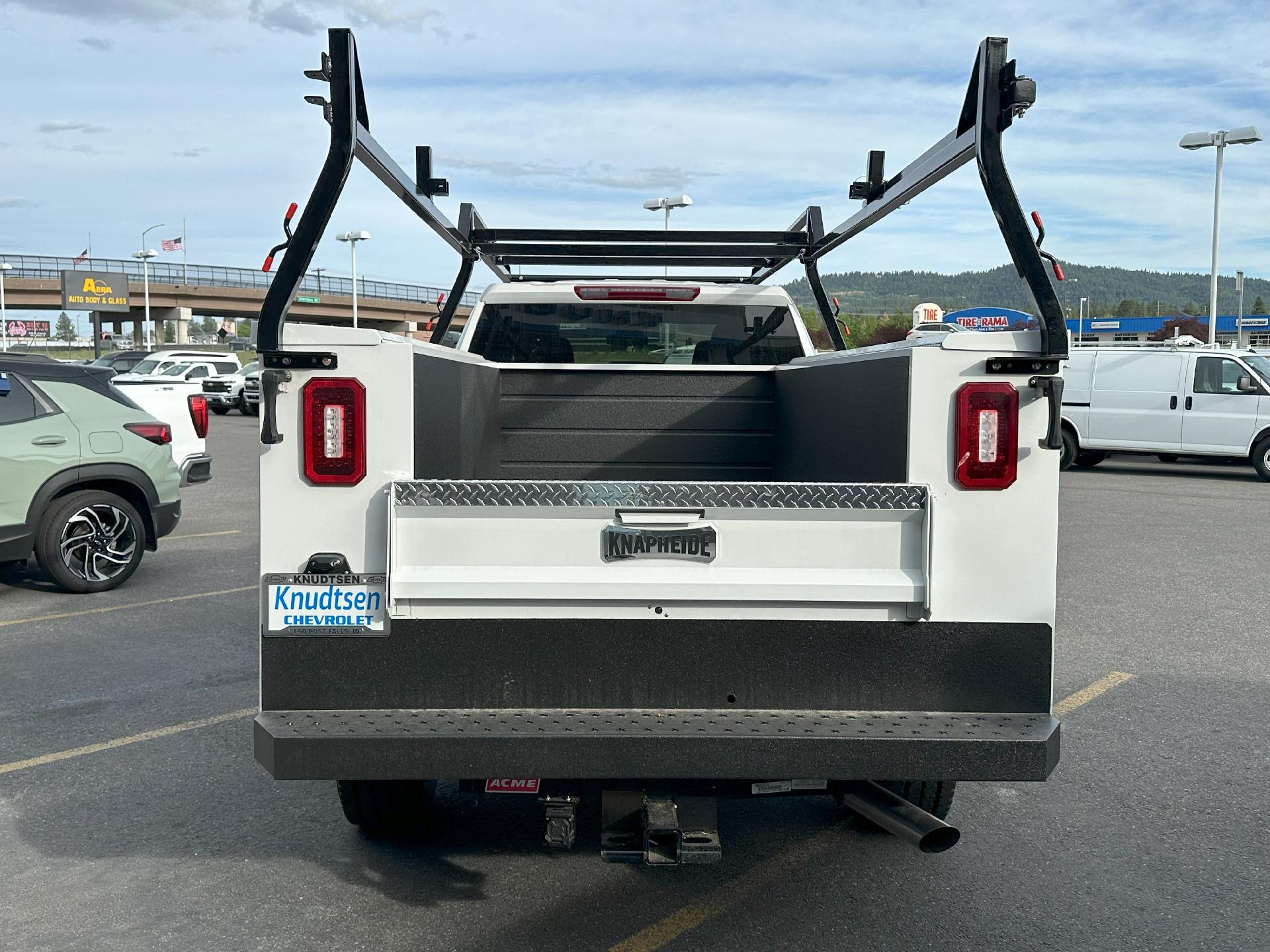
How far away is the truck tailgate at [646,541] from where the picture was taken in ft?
10.6

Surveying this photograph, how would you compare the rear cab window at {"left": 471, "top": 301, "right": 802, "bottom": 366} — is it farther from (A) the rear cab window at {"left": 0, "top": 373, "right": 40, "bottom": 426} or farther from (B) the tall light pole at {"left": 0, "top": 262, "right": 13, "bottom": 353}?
(B) the tall light pole at {"left": 0, "top": 262, "right": 13, "bottom": 353}

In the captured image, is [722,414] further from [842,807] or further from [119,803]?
[119,803]

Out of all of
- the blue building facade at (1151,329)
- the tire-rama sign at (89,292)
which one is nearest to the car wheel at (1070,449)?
the blue building facade at (1151,329)

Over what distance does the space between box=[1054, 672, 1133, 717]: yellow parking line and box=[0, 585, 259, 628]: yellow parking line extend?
225 inches

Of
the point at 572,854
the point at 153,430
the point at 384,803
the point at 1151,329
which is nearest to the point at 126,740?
the point at 384,803

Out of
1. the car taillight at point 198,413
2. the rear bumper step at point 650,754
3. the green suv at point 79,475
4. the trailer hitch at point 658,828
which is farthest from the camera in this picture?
the car taillight at point 198,413

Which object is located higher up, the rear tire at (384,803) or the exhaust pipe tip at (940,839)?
the exhaust pipe tip at (940,839)

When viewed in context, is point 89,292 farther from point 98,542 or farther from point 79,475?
point 79,475

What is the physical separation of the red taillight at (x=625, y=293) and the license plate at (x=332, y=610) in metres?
3.10

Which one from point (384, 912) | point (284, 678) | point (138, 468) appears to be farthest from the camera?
point (138, 468)

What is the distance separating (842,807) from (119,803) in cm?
278

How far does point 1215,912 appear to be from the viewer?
145 inches

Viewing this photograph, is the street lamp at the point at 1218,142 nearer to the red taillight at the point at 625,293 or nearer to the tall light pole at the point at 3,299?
the red taillight at the point at 625,293

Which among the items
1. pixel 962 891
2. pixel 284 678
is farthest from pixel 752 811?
pixel 284 678
